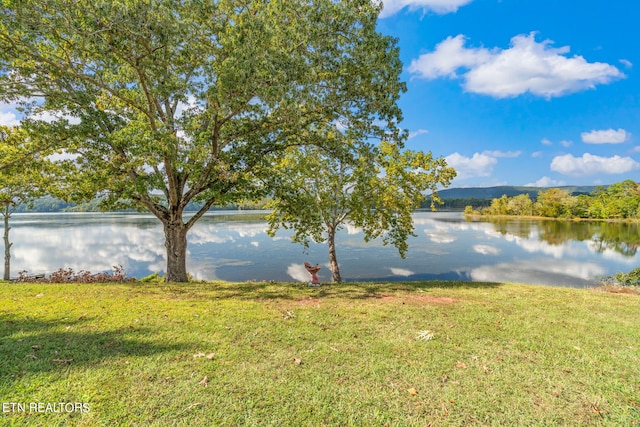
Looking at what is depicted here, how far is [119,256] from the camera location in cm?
3069

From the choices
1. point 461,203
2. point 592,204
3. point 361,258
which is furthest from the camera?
point 461,203

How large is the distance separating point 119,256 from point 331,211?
2521 centimetres

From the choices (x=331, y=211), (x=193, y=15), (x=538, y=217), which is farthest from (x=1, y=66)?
(x=538, y=217)

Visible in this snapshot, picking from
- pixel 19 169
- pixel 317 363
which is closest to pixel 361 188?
pixel 317 363

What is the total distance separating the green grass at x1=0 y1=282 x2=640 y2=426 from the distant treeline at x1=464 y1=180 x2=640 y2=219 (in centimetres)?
9510

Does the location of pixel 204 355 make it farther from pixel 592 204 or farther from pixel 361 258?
pixel 592 204

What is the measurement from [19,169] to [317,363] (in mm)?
13970

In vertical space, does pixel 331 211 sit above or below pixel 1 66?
below

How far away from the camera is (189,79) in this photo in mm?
11328

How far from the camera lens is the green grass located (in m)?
3.55

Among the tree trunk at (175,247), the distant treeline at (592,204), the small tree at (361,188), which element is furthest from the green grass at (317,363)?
the distant treeline at (592,204)

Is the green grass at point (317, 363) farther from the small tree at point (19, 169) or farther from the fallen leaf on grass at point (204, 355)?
the small tree at point (19, 169)

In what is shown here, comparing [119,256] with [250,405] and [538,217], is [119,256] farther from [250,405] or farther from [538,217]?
[538,217]

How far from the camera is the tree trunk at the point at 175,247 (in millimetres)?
12617
